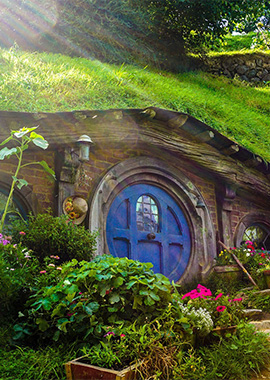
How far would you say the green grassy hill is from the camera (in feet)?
21.2

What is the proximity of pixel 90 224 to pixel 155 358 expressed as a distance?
2656 millimetres

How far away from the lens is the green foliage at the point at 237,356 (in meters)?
3.41

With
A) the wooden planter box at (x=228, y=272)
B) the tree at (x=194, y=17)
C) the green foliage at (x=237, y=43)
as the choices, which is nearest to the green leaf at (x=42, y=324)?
the wooden planter box at (x=228, y=272)

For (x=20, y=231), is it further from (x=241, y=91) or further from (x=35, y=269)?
(x=241, y=91)

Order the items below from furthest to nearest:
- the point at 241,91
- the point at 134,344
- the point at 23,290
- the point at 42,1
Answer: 1. the point at 241,91
2. the point at 42,1
3. the point at 23,290
4. the point at 134,344

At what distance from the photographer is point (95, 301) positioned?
347 centimetres

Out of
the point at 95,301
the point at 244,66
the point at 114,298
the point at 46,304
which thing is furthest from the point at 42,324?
the point at 244,66

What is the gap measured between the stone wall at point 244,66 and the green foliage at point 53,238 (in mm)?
13585

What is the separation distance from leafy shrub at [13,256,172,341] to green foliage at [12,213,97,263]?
2.81 feet

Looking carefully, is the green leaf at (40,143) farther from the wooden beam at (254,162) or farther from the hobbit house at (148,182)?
the wooden beam at (254,162)

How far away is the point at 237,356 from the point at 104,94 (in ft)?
17.8

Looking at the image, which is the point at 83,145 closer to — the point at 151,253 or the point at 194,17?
the point at 151,253

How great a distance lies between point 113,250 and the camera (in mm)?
5973

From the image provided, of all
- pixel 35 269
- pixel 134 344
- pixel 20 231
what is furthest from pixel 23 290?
pixel 134 344
